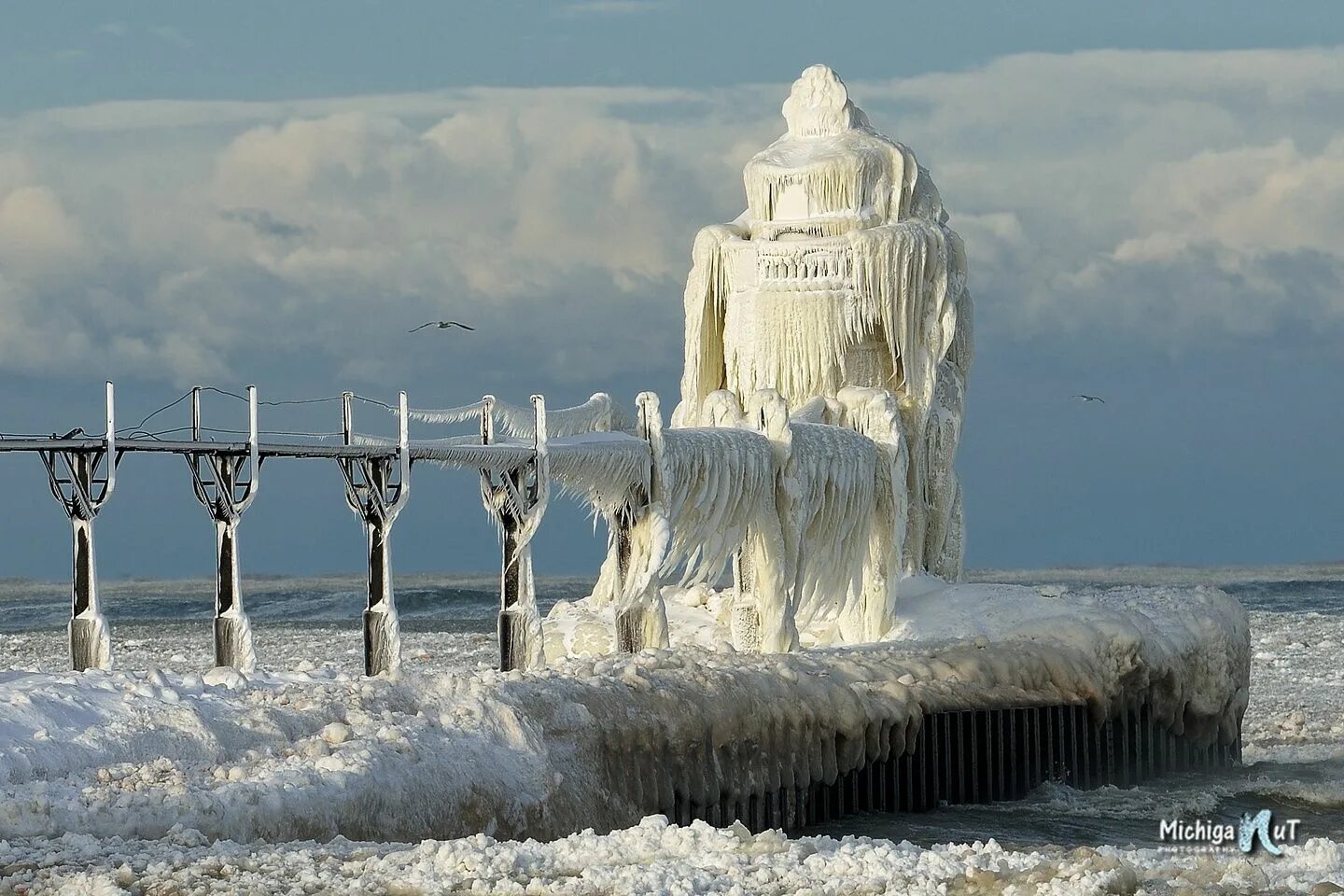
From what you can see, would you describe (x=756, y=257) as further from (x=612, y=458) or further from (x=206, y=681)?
(x=206, y=681)

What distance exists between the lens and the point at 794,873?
29.6 ft

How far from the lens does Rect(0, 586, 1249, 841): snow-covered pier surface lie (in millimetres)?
10484

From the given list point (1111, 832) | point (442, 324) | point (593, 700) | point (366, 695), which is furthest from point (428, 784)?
point (442, 324)

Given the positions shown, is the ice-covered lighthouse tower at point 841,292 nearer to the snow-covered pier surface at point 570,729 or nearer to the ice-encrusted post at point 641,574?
the snow-covered pier surface at point 570,729

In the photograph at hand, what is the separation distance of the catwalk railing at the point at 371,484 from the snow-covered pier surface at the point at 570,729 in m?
1.77

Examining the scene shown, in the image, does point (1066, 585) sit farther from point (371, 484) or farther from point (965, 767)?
point (371, 484)

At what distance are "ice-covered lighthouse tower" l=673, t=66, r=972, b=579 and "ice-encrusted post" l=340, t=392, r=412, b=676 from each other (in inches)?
291

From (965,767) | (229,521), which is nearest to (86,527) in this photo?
(229,521)

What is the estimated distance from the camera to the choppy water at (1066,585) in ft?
55.6

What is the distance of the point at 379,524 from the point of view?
627 inches

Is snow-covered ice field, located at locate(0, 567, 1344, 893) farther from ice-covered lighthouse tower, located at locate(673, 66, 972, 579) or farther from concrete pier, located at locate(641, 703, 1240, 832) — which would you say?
ice-covered lighthouse tower, located at locate(673, 66, 972, 579)

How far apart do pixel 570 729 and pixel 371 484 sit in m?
3.64

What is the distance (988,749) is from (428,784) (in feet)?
26.2

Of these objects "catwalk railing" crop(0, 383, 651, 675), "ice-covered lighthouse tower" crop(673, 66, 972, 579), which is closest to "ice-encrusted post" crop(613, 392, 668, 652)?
"catwalk railing" crop(0, 383, 651, 675)
